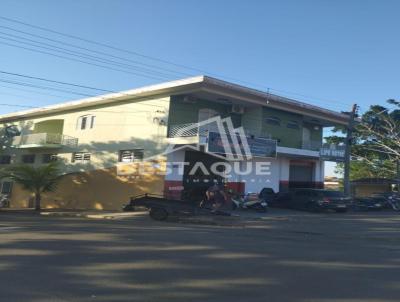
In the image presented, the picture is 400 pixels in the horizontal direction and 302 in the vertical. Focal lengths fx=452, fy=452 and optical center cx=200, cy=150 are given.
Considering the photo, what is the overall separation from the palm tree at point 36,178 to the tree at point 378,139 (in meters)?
26.9

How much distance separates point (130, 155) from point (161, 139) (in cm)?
301

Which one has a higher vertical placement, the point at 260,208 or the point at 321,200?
Answer: the point at 321,200

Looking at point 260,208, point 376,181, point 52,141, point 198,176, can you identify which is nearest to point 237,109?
point 198,176

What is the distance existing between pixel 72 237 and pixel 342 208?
18.1 metres

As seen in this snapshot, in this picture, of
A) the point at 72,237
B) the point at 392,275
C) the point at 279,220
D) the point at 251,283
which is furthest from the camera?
the point at 279,220

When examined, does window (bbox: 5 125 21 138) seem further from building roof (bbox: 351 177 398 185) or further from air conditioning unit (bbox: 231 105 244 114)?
building roof (bbox: 351 177 398 185)

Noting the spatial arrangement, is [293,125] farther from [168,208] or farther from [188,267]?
[188,267]

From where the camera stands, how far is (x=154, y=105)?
27734 mm

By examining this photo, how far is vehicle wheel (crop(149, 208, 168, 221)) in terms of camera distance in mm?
20156

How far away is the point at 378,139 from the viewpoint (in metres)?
44.8

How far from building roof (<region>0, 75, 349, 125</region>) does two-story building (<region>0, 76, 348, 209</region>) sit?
6 cm

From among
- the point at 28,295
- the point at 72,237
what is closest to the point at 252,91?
the point at 72,237

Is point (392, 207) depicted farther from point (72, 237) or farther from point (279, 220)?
point (72, 237)

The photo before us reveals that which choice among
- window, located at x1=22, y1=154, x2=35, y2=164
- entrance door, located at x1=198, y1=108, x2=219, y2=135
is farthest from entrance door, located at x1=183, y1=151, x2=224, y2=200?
window, located at x1=22, y1=154, x2=35, y2=164
